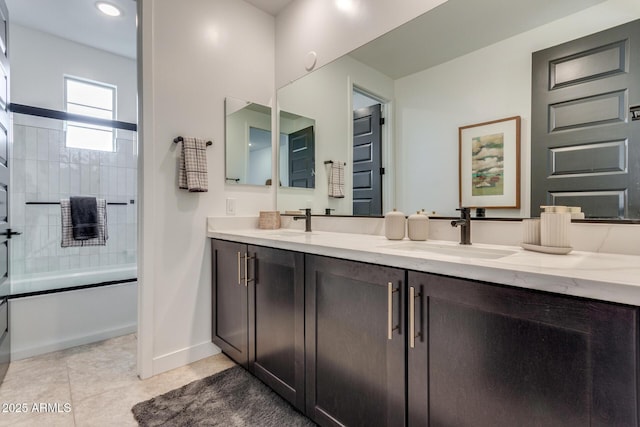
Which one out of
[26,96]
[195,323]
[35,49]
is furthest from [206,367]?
[35,49]

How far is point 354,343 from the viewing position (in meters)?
1.19

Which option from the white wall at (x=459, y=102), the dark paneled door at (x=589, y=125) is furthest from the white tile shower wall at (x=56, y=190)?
the dark paneled door at (x=589, y=125)

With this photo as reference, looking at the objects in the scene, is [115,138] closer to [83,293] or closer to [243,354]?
[83,293]

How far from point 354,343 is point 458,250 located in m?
0.57

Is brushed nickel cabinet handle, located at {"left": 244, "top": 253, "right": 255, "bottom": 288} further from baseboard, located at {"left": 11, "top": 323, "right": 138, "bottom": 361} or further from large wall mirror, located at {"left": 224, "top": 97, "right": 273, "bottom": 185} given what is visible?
baseboard, located at {"left": 11, "top": 323, "right": 138, "bottom": 361}

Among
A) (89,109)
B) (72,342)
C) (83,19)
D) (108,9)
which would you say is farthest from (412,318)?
(89,109)

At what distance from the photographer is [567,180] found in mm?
1184

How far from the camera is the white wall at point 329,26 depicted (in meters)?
1.76

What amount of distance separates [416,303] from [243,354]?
133 cm

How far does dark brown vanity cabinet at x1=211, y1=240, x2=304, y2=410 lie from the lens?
1.46 meters

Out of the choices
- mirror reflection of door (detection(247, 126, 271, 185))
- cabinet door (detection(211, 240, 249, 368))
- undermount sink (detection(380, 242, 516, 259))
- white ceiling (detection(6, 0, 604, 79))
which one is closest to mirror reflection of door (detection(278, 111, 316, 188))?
mirror reflection of door (detection(247, 126, 271, 185))

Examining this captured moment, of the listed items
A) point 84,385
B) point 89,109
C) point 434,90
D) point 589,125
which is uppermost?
point 89,109

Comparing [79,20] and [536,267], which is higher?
[79,20]

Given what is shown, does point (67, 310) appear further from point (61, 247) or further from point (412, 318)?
point (412, 318)
